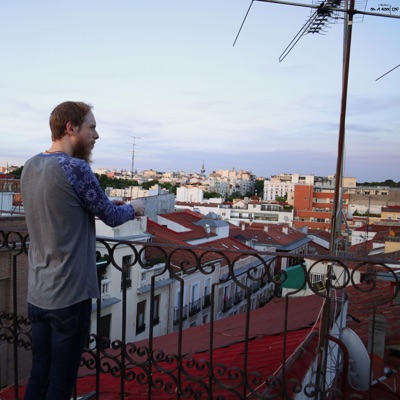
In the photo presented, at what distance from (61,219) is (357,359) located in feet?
8.37

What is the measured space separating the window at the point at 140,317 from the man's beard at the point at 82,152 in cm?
1483

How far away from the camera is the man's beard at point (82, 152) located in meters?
2.22

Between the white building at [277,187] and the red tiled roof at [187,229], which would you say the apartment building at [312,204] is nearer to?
the red tiled roof at [187,229]

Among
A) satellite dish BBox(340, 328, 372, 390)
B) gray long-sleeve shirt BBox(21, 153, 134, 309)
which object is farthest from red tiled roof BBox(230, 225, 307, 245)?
gray long-sleeve shirt BBox(21, 153, 134, 309)

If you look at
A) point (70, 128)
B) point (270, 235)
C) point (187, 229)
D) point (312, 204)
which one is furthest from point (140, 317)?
point (312, 204)

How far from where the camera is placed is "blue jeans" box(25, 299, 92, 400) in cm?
220

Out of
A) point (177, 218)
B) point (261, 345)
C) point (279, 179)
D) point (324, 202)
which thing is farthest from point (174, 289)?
point (279, 179)

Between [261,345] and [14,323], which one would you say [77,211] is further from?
[261,345]

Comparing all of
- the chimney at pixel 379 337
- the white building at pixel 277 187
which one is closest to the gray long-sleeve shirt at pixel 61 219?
the chimney at pixel 379 337

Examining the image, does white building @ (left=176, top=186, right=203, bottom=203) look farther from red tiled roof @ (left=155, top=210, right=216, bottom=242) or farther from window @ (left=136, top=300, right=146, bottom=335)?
window @ (left=136, top=300, right=146, bottom=335)

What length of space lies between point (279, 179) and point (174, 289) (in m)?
112

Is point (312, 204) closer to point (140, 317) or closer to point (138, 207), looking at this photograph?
point (140, 317)

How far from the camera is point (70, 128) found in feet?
7.18

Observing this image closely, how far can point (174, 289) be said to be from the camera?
18.5 meters
